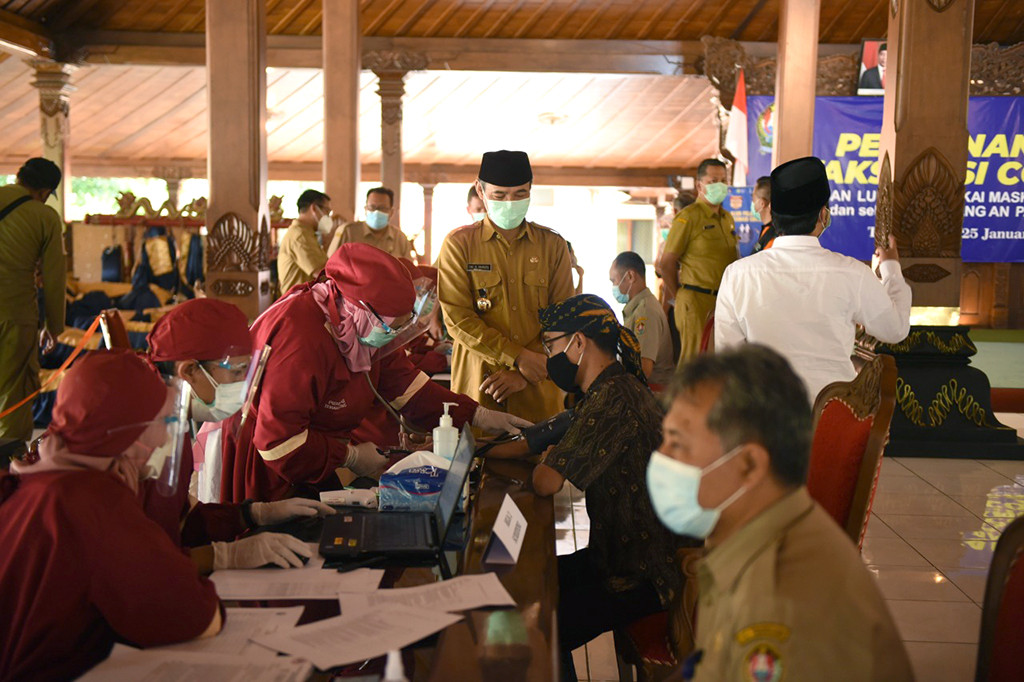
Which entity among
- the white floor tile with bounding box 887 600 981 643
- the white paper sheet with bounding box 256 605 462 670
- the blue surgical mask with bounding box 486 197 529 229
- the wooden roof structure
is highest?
the wooden roof structure

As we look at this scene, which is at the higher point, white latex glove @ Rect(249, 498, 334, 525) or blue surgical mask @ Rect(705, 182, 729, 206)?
blue surgical mask @ Rect(705, 182, 729, 206)

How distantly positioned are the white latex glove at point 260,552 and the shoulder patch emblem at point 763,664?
104 centimetres

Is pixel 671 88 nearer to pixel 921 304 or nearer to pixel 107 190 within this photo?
pixel 921 304

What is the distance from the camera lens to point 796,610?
1.19 metres

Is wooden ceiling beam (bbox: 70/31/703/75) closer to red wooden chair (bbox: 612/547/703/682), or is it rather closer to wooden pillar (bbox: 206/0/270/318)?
wooden pillar (bbox: 206/0/270/318)

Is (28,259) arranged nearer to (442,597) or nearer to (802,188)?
(802,188)

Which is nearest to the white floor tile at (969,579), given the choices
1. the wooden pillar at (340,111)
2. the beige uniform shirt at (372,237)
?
the beige uniform shirt at (372,237)

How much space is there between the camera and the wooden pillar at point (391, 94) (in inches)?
484

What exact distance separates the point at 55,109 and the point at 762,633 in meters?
13.1

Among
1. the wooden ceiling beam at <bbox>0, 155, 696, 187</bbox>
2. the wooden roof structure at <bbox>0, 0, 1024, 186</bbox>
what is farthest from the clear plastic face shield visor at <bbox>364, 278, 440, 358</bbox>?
the wooden ceiling beam at <bbox>0, 155, 696, 187</bbox>

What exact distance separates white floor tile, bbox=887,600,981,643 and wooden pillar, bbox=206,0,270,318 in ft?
12.7

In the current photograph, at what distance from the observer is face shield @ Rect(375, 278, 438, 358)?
2900 mm

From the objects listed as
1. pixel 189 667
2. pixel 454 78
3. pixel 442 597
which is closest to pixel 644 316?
pixel 442 597

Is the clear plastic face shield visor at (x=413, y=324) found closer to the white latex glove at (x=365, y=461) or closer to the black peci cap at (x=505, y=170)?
the white latex glove at (x=365, y=461)
